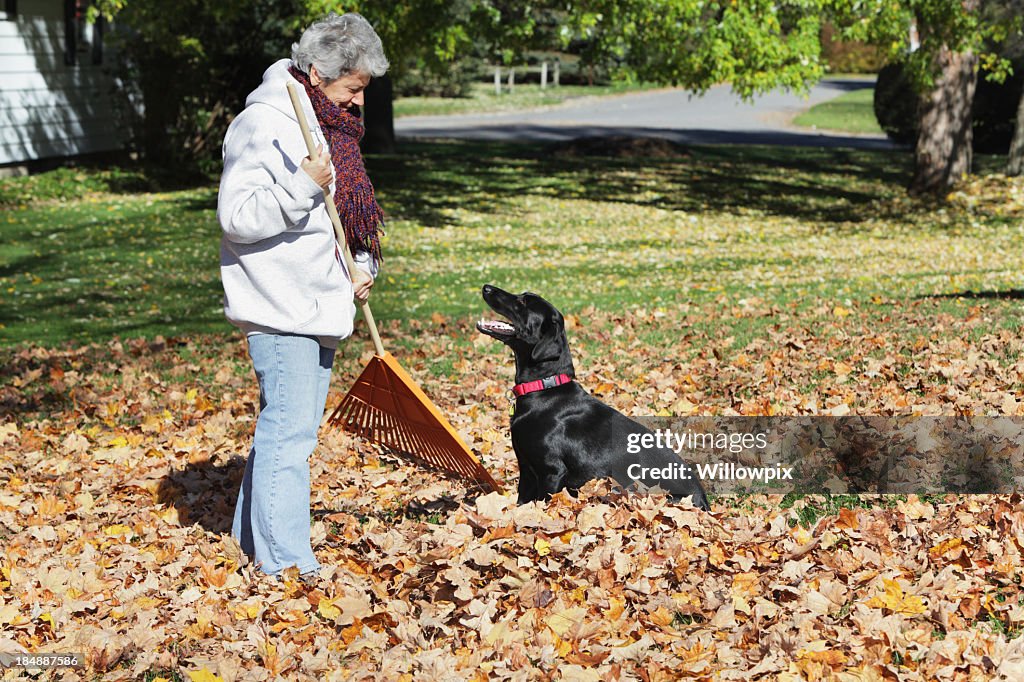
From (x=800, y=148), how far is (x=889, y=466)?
22.9 meters

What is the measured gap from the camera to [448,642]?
4.02 meters

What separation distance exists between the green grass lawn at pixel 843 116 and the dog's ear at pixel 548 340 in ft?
94.6

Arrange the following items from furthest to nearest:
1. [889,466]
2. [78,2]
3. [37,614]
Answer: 1. [78,2]
2. [889,466]
3. [37,614]

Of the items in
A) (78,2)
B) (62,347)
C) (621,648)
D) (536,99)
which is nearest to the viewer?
(621,648)

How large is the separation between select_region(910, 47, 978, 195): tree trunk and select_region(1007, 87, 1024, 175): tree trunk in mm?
692

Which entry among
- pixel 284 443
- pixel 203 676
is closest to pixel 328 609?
pixel 203 676

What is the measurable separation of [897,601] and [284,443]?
7.60 ft

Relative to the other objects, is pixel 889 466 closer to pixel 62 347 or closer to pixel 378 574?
pixel 378 574

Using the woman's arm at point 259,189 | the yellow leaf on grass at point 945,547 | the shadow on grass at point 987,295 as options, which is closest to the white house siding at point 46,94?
the shadow on grass at point 987,295

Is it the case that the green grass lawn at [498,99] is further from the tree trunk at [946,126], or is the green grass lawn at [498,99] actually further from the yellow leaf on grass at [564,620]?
the yellow leaf on grass at [564,620]

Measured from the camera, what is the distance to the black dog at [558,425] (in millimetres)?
4668

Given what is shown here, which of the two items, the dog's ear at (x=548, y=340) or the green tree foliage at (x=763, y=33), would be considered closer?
the dog's ear at (x=548, y=340)

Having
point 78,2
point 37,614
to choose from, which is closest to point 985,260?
point 37,614

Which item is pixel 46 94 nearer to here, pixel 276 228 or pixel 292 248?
pixel 292 248
